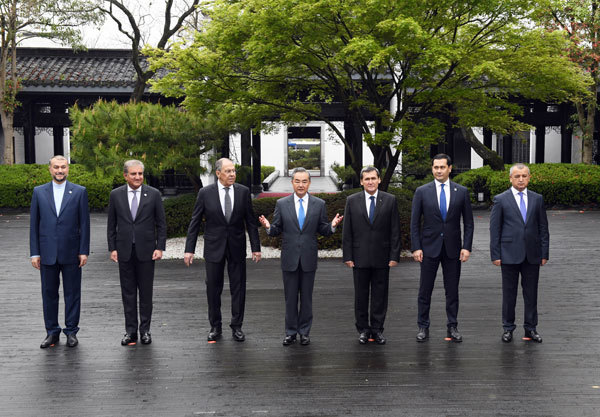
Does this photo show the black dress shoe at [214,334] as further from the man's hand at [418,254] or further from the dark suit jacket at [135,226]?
the man's hand at [418,254]

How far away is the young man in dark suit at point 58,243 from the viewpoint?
22.0ft

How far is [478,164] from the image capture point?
2444 centimetres

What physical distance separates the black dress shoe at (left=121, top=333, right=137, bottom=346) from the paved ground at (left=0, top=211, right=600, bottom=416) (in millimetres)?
138

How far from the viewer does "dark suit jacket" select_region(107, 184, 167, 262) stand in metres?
6.80

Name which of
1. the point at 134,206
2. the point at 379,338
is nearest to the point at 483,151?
the point at 379,338

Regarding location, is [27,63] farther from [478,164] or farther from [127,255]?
[127,255]

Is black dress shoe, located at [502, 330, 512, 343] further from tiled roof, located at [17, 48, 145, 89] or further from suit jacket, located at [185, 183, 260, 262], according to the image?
tiled roof, located at [17, 48, 145, 89]

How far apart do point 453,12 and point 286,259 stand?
7.21m

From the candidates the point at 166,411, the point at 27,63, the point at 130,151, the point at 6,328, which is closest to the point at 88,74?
the point at 27,63

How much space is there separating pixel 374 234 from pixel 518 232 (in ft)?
5.04

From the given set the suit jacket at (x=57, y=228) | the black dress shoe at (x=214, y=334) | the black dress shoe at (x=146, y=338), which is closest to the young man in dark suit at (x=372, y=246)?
the black dress shoe at (x=214, y=334)

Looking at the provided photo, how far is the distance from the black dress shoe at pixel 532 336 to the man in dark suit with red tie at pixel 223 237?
3.01 m

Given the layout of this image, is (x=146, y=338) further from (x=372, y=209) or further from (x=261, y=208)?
(x=261, y=208)

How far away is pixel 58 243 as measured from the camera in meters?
6.70
